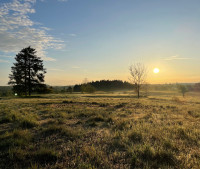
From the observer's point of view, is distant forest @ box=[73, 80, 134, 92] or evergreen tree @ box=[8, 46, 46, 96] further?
distant forest @ box=[73, 80, 134, 92]

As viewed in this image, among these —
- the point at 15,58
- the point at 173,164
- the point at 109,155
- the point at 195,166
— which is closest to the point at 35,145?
the point at 109,155

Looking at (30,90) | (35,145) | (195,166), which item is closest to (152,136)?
(195,166)

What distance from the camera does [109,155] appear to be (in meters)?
3.29

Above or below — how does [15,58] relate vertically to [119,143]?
above

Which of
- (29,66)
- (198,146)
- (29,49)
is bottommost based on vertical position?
(198,146)

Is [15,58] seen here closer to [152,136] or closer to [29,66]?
[29,66]

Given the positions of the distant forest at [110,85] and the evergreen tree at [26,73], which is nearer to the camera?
the evergreen tree at [26,73]

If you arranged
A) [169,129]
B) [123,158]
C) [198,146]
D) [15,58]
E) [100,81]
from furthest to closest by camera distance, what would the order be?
1. [100,81]
2. [15,58]
3. [169,129]
4. [198,146]
5. [123,158]

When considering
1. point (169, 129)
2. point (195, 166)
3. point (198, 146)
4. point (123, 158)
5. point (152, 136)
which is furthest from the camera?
point (169, 129)

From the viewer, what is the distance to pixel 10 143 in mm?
4004

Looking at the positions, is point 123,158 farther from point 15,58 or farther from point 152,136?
point 15,58

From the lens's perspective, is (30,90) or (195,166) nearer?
(195,166)

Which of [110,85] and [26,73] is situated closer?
[26,73]

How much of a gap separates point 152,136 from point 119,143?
4.63 feet
